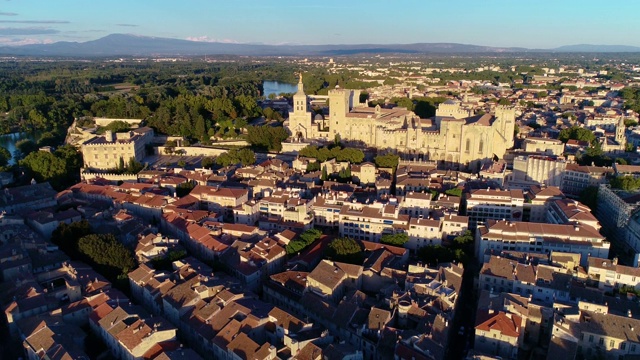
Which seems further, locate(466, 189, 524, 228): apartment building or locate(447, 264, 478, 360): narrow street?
locate(466, 189, 524, 228): apartment building

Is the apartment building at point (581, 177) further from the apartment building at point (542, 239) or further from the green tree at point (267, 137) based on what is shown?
the green tree at point (267, 137)

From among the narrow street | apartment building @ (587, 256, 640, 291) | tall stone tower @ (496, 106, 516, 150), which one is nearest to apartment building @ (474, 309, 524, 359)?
the narrow street

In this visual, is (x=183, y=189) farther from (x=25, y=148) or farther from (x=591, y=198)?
(x=591, y=198)

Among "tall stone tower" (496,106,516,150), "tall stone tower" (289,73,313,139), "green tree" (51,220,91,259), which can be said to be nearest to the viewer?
"green tree" (51,220,91,259)

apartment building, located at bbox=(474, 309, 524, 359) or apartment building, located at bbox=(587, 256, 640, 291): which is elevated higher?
apartment building, located at bbox=(587, 256, 640, 291)

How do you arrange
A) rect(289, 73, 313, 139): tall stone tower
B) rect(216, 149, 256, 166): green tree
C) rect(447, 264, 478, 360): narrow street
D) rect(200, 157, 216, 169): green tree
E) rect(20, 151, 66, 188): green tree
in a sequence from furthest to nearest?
1. rect(289, 73, 313, 139): tall stone tower
2. rect(216, 149, 256, 166): green tree
3. rect(200, 157, 216, 169): green tree
4. rect(20, 151, 66, 188): green tree
5. rect(447, 264, 478, 360): narrow street

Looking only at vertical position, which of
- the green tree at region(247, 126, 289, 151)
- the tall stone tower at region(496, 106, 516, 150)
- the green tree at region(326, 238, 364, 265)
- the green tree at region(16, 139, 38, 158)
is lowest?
the green tree at region(326, 238, 364, 265)

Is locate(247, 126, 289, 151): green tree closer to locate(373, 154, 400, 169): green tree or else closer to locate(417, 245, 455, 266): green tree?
locate(373, 154, 400, 169): green tree

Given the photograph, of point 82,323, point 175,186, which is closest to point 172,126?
point 175,186
